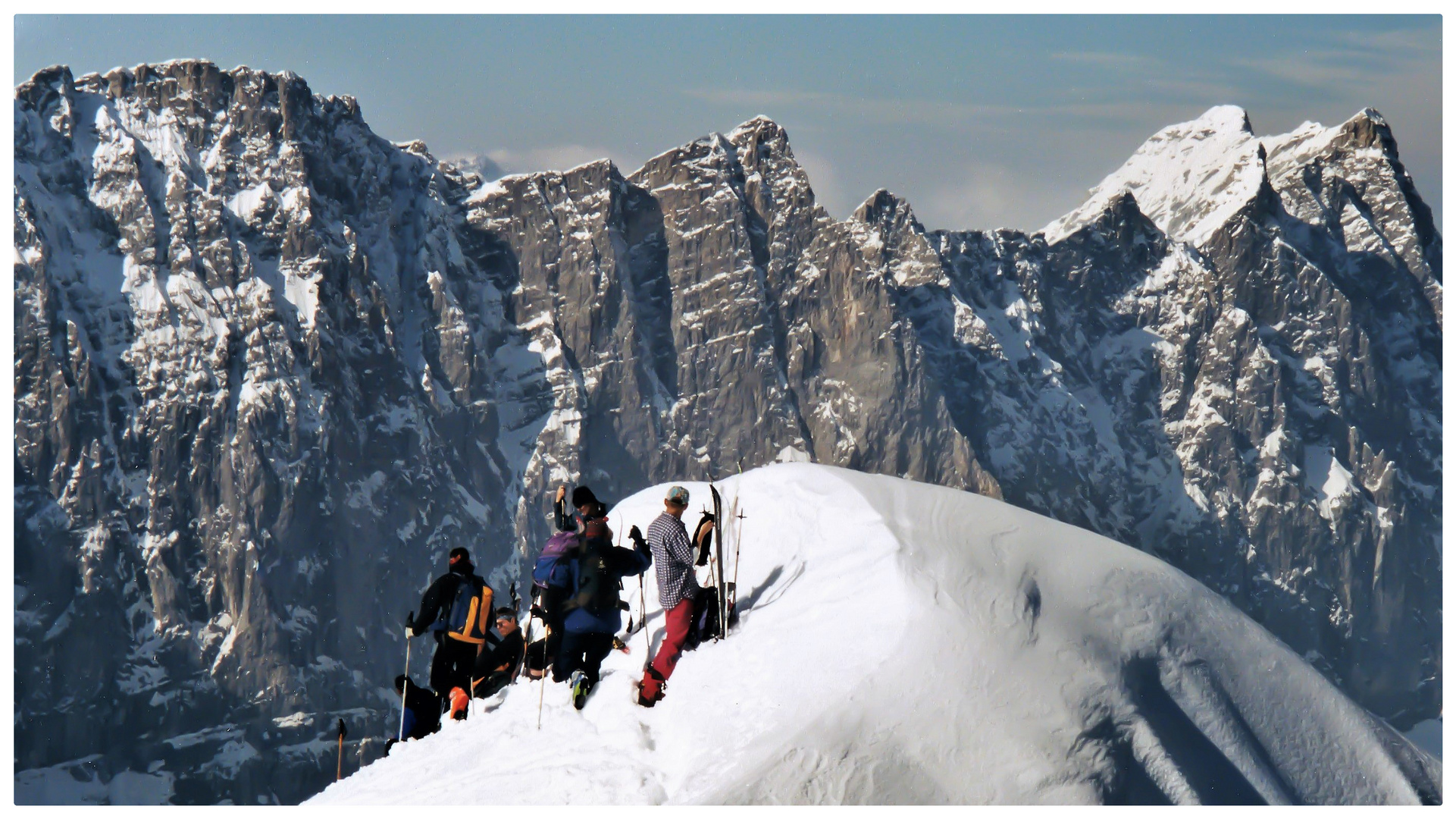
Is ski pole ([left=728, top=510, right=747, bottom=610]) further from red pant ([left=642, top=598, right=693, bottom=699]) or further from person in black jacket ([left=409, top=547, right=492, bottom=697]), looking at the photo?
person in black jacket ([left=409, top=547, right=492, bottom=697])

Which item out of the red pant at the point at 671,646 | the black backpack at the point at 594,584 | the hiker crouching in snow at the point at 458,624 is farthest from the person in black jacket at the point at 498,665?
the red pant at the point at 671,646

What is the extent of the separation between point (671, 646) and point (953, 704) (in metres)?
3.63

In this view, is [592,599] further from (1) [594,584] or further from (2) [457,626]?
(2) [457,626]

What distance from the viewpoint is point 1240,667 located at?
1741cm

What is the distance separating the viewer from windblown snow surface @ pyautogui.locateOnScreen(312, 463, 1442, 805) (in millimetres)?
15938

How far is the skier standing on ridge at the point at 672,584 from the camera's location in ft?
57.5

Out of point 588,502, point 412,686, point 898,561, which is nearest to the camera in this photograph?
point 898,561

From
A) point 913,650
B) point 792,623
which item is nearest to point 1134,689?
point 913,650

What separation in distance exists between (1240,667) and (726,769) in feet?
20.8

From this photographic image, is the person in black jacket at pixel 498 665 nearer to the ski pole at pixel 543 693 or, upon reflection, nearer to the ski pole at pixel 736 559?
the ski pole at pixel 543 693

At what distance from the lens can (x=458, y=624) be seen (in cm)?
2064

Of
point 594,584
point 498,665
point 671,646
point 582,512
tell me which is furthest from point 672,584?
point 498,665

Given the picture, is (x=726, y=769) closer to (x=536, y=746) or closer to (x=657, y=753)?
(x=657, y=753)
